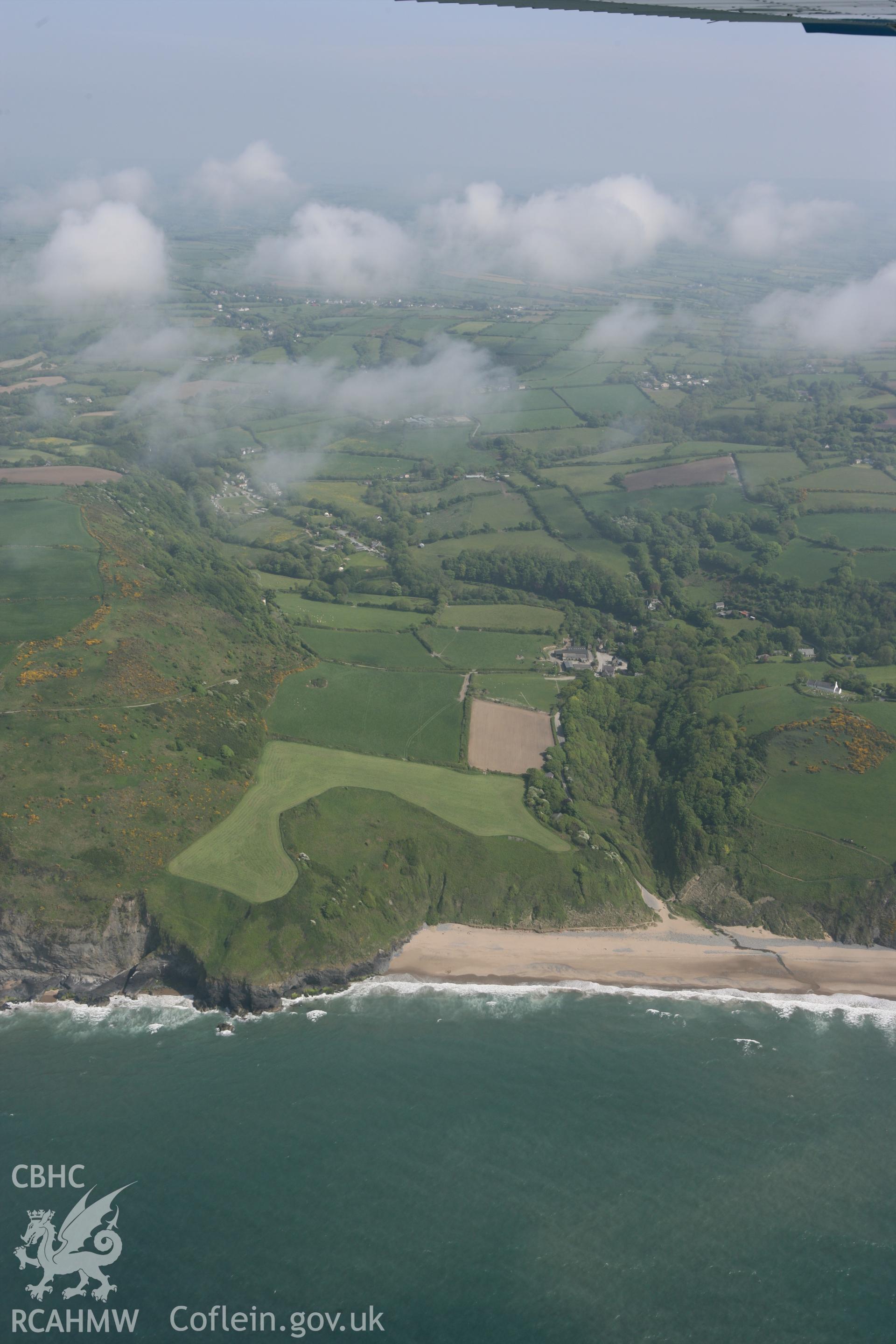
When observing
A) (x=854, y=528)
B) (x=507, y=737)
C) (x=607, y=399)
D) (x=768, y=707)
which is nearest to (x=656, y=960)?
(x=507, y=737)

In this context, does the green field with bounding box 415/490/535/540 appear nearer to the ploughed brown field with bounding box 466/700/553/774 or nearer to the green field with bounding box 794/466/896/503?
the green field with bounding box 794/466/896/503

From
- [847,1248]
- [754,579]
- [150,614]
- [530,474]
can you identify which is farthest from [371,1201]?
[530,474]


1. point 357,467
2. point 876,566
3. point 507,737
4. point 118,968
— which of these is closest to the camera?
point 118,968

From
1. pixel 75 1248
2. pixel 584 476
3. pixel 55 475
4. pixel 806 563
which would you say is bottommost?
pixel 75 1248

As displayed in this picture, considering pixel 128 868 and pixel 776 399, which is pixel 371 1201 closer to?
pixel 128 868

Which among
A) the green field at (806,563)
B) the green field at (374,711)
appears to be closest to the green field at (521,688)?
the green field at (374,711)

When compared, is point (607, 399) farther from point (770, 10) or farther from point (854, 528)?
point (770, 10)
